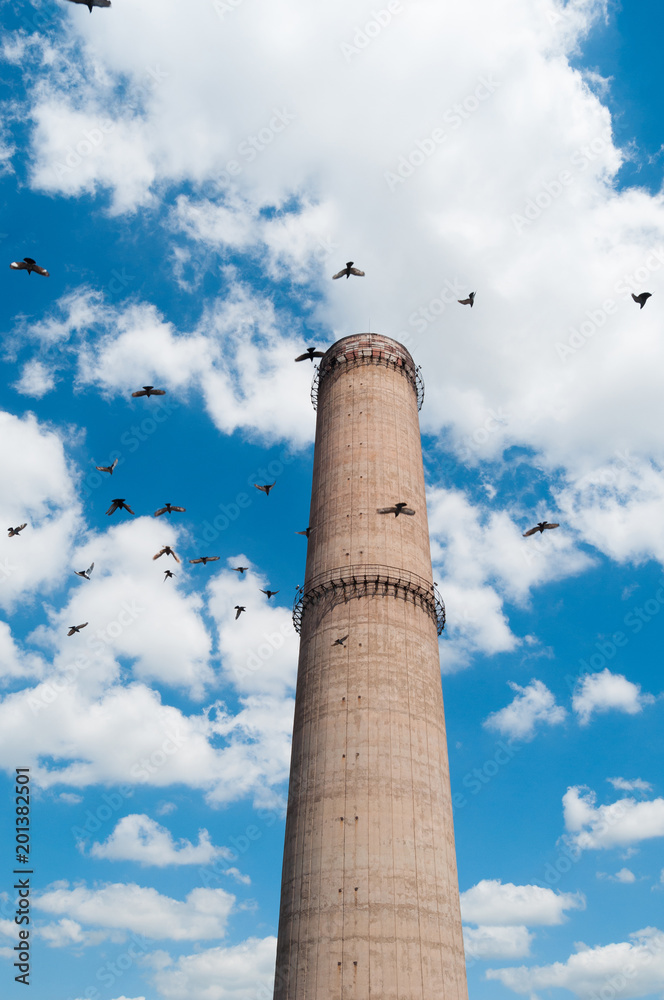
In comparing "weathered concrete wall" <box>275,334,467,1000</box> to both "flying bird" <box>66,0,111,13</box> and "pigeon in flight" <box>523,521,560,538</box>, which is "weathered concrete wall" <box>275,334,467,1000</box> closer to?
"pigeon in flight" <box>523,521,560,538</box>

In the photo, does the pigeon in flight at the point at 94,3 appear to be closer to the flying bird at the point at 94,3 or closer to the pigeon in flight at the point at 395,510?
Answer: the flying bird at the point at 94,3

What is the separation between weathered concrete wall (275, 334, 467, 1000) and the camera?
1268 inches

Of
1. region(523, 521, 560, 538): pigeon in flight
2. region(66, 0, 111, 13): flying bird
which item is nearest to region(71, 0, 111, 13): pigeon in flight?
region(66, 0, 111, 13): flying bird

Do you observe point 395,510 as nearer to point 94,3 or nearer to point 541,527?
point 541,527

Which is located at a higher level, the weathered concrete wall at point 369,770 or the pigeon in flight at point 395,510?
the pigeon in flight at point 395,510

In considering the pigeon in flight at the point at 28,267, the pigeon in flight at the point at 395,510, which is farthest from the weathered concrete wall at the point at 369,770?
the pigeon in flight at the point at 28,267

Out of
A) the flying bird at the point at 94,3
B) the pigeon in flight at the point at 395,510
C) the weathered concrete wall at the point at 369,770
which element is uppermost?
the pigeon in flight at the point at 395,510

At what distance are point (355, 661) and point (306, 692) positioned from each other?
11.3ft

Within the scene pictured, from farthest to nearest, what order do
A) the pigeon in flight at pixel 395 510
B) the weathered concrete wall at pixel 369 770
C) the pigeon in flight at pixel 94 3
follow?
1. the pigeon in flight at pixel 395 510
2. the weathered concrete wall at pixel 369 770
3. the pigeon in flight at pixel 94 3

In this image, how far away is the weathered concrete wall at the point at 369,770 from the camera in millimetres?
A: 32219

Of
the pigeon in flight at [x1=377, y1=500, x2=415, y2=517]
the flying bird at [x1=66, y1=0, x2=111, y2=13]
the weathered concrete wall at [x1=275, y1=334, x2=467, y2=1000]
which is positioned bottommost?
the weathered concrete wall at [x1=275, y1=334, x2=467, y2=1000]

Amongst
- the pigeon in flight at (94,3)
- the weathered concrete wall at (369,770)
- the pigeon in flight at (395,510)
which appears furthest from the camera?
the pigeon in flight at (395,510)

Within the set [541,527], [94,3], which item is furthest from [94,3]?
[541,527]

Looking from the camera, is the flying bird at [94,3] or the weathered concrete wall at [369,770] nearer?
the flying bird at [94,3]
